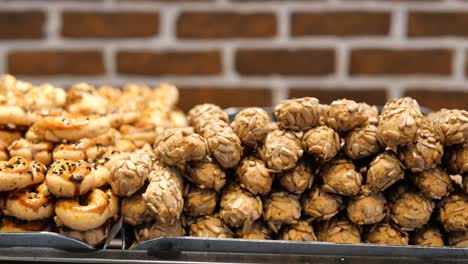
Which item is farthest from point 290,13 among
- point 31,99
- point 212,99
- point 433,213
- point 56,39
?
point 433,213

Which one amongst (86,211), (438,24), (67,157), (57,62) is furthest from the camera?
(57,62)

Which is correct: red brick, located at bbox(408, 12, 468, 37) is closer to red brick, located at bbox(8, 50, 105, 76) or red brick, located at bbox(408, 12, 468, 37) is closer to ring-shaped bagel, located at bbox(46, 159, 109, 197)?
red brick, located at bbox(8, 50, 105, 76)

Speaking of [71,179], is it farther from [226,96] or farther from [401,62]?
[401,62]

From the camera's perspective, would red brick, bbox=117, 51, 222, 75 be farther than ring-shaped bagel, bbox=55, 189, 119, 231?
Yes

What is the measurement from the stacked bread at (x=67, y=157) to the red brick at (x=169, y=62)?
0.73 metres

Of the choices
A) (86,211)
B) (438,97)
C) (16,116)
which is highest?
(16,116)

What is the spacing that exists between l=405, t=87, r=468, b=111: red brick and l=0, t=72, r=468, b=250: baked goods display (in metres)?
1.16

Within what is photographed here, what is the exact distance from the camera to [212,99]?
230cm

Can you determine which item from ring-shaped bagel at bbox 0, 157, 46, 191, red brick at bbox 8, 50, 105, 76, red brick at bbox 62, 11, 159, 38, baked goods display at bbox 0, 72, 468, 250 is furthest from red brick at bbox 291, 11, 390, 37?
ring-shaped bagel at bbox 0, 157, 46, 191

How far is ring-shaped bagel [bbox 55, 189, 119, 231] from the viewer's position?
104 centimetres

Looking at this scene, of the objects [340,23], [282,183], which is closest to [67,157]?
[282,183]

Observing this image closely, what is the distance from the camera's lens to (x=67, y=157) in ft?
3.87

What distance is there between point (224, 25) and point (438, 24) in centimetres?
82

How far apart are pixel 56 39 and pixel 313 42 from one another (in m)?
1.01
